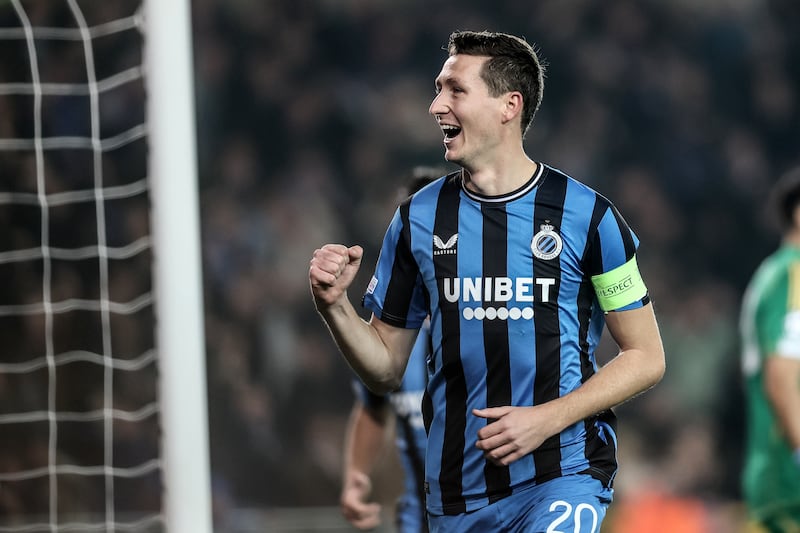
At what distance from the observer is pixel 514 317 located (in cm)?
289

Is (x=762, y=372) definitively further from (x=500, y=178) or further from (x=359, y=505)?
(x=500, y=178)

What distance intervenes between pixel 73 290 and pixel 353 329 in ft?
17.5

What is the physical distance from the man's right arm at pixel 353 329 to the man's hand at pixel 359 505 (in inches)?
45.5

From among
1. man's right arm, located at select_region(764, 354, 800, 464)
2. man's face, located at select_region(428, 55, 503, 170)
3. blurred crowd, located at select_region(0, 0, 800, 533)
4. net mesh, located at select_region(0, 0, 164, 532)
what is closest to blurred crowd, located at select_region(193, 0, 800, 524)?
blurred crowd, located at select_region(0, 0, 800, 533)

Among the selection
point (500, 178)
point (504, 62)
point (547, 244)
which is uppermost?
point (504, 62)

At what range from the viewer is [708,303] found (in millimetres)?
8188

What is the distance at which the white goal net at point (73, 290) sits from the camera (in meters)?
7.41

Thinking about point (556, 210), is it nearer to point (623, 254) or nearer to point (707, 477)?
point (623, 254)

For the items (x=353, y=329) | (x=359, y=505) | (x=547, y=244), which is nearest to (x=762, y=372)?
(x=359, y=505)

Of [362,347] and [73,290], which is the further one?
[73,290]

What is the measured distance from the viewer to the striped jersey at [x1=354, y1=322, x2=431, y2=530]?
4.15m

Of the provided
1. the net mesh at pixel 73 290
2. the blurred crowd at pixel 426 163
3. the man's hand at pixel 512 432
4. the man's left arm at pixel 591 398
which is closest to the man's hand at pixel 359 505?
the man's left arm at pixel 591 398

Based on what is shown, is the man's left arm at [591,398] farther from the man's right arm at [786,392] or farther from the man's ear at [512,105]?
the man's right arm at [786,392]

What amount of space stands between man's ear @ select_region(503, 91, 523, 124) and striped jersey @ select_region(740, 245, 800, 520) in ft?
5.80
